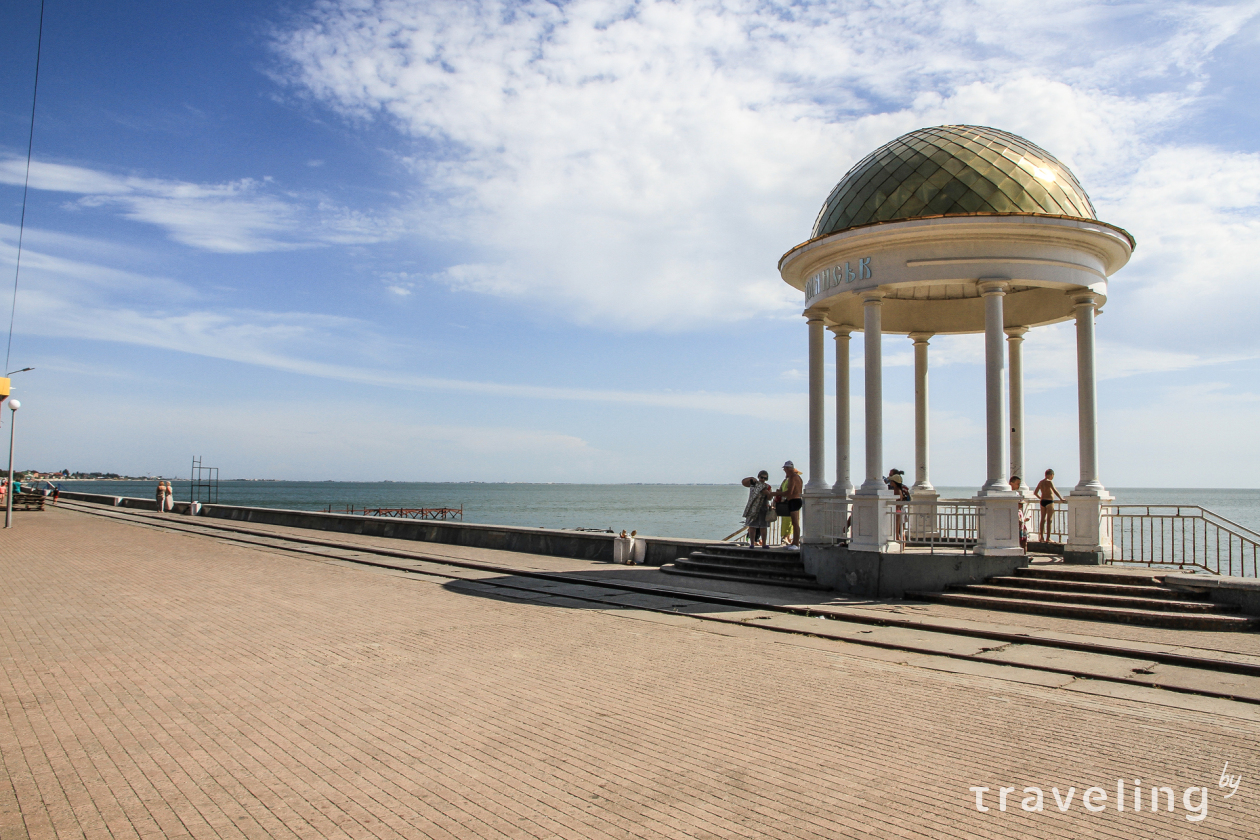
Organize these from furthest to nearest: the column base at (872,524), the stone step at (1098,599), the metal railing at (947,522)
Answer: the column base at (872,524), the metal railing at (947,522), the stone step at (1098,599)

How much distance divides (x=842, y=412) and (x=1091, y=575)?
17.9 feet

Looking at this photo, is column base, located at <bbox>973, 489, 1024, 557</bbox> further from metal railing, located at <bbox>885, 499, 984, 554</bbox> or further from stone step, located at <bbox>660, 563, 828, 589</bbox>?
stone step, located at <bbox>660, 563, 828, 589</bbox>

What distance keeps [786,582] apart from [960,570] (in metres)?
2.97

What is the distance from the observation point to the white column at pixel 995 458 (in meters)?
12.3

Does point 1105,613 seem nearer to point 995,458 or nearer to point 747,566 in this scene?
point 995,458

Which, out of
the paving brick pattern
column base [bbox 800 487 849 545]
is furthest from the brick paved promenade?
column base [bbox 800 487 849 545]

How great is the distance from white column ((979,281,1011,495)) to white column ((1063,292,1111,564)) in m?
1.37

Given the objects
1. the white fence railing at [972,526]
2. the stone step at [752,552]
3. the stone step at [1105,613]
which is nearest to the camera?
the stone step at [1105,613]

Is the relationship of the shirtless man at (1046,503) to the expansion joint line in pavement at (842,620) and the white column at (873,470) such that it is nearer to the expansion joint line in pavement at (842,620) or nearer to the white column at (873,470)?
the white column at (873,470)

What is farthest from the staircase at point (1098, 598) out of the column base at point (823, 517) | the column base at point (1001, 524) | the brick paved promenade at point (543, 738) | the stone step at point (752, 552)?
the brick paved promenade at point (543, 738)

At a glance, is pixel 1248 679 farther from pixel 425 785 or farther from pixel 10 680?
pixel 10 680

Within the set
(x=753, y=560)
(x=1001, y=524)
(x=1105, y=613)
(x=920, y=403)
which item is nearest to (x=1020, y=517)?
(x=1001, y=524)

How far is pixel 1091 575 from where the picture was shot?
11.5 m

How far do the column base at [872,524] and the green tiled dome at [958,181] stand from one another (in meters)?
4.52
